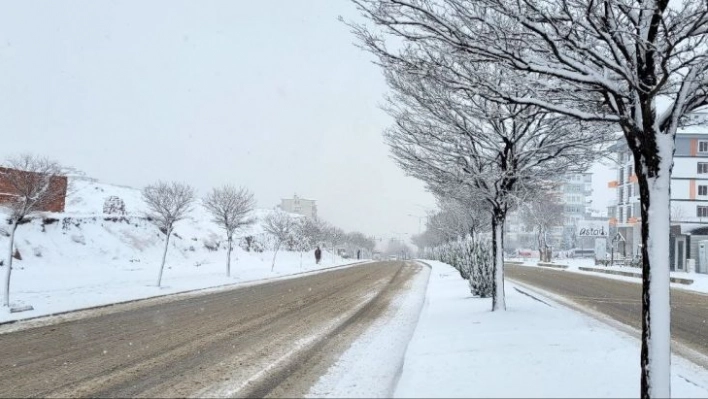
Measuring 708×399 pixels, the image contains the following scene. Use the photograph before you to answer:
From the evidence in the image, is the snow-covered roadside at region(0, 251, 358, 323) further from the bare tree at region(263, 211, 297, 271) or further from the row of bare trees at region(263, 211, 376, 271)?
the row of bare trees at region(263, 211, 376, 271)

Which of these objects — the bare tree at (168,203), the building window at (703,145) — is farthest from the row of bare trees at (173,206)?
the building window at (703,145)

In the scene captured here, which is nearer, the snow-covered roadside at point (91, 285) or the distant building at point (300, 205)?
the snow-covered roadside at point (91, 285)

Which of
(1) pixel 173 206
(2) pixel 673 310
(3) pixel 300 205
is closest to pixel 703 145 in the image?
(2) pixel 673 310

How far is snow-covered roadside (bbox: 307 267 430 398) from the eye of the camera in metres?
6.61

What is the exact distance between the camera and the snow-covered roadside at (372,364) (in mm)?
6605

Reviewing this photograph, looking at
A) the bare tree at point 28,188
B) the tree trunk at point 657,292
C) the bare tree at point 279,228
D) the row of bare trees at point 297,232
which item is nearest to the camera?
the tree trunk at point 657,292

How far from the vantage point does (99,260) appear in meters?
28.8

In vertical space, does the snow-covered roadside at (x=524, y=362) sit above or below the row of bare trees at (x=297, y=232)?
below

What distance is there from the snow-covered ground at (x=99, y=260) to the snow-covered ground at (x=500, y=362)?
Answer: 381 inches

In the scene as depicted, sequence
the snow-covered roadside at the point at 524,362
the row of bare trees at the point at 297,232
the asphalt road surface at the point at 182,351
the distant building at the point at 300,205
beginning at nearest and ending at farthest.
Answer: the snow-covered roadside at the point at 524,362, the asphalt road surface at the point at 182,351, the row of bare trees at the point at 297,232, the distant building at the point at 300,205

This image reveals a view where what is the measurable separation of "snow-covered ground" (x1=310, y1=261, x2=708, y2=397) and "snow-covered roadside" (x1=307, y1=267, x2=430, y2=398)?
1 cm

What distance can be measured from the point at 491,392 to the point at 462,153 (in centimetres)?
670

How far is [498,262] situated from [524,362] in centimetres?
516

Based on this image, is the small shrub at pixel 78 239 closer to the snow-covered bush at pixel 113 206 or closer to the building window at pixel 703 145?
the snow-covered bush at pixel 113 206
